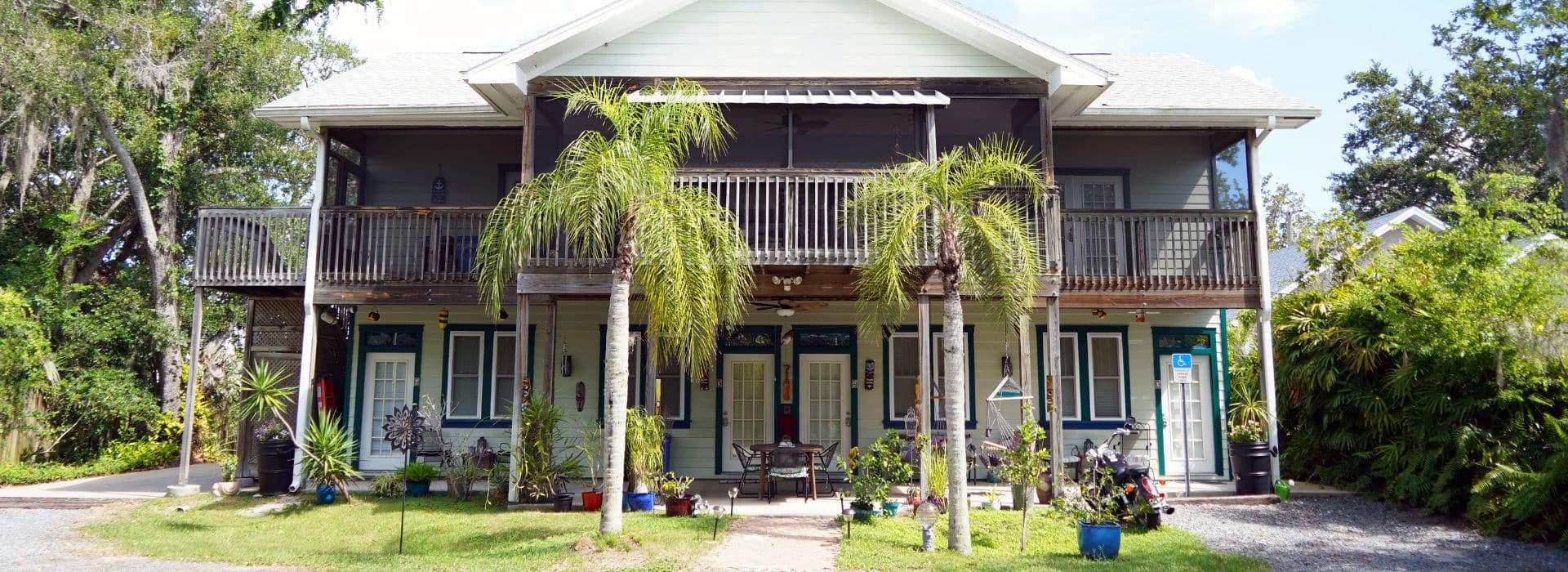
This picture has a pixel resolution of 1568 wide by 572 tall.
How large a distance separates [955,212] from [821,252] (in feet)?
7.70

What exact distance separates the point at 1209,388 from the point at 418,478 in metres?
11.3

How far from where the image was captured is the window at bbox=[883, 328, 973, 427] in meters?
13.6

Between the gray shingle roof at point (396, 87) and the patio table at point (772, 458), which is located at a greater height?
the gray shingle roof at point (396, 87)

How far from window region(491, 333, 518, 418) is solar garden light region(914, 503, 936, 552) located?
25.2ft

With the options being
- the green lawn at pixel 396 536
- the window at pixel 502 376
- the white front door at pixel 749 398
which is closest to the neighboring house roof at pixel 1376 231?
the white front door at pixel 749 398

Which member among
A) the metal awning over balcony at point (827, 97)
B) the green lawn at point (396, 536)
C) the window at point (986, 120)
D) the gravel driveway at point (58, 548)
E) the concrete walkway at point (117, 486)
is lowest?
the gravel driveway at point (58, 548)

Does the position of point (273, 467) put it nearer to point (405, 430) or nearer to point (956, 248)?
point (405, 430)

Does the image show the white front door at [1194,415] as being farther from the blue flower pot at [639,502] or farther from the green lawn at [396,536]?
the blue flower pot at [639,502]

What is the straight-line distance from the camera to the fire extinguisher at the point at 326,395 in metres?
13.2

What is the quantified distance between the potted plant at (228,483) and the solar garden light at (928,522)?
932 cm

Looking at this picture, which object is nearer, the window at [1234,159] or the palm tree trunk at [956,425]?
the palm tree trunk at [956,425]

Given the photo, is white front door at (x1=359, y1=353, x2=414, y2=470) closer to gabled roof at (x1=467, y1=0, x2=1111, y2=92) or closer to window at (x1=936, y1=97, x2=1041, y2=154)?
gabled roof at (x1=467, y1=0, x2=1111, y2=92)

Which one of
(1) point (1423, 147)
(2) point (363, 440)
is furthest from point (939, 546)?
(1) point (1423, 147)

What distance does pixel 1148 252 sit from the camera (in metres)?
12.2
